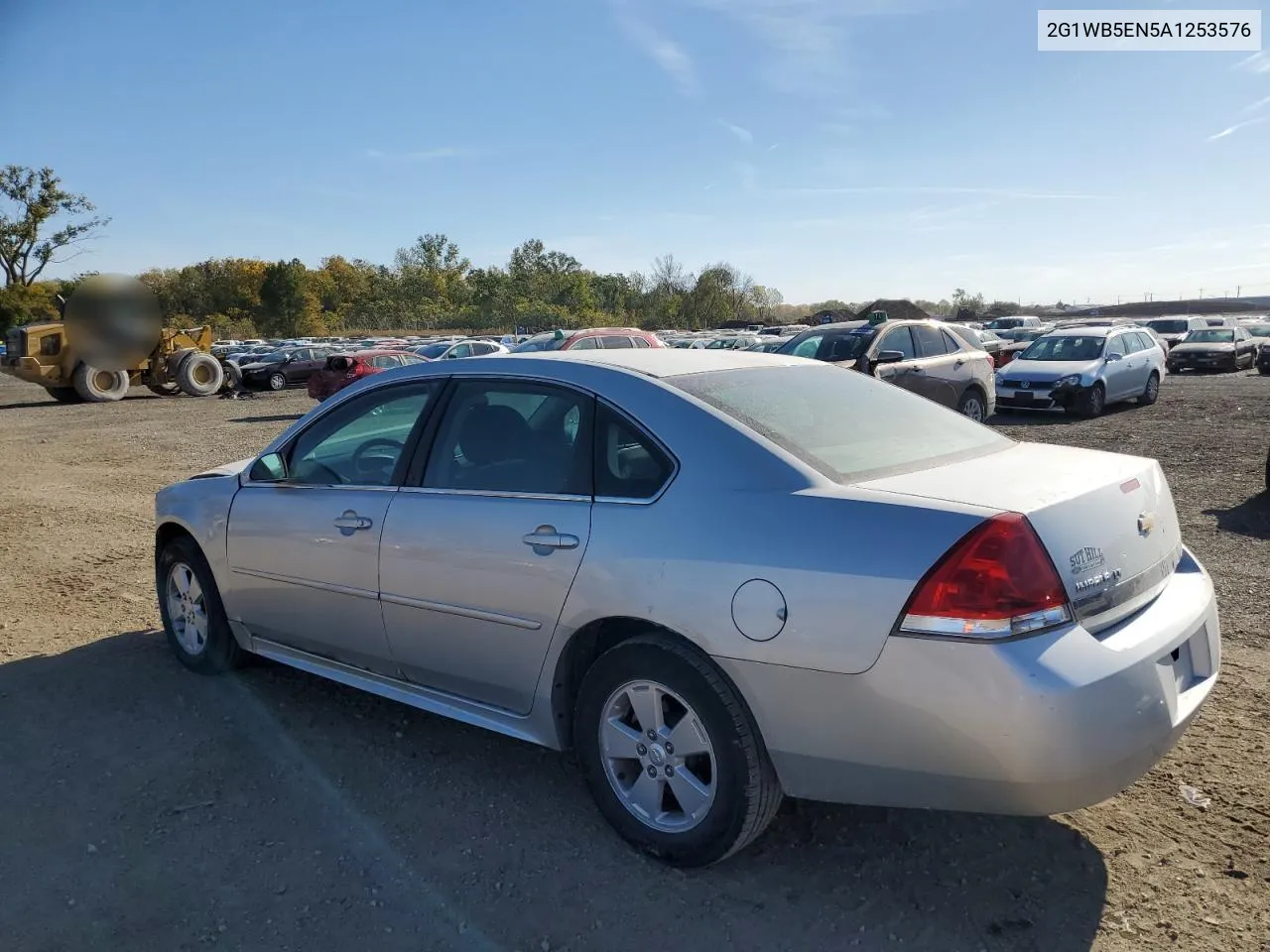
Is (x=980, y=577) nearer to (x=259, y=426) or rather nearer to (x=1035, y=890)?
(x=1035, y=890)

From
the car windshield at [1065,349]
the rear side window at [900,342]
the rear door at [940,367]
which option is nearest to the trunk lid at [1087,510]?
the rear door at [940,367]

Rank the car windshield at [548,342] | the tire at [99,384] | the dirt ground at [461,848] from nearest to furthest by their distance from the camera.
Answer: the dirt ground at [461,848], the car windshield at [548,342], the tire at [99,384]

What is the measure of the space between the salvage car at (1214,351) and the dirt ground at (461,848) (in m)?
27.3

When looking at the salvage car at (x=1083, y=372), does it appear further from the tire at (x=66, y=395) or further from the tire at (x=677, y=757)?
the tire at (x=66, y=395)

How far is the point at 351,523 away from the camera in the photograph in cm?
371

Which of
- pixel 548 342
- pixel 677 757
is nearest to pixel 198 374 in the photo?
pixel 548 342

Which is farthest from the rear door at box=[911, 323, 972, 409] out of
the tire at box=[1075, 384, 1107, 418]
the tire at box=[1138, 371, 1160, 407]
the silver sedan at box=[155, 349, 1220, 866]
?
the silver sedan at box=[155, 349, 1220, 866]

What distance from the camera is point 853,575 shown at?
2.49 meters

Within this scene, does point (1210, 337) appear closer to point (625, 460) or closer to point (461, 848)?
point (625, 460)

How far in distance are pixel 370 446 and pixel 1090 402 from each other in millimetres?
15610

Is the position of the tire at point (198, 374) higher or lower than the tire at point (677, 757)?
higher

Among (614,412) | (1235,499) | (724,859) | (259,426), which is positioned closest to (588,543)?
(614,412)

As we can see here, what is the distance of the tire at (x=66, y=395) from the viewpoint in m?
26.0

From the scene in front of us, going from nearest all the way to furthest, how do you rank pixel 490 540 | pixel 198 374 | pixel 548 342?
pixel 490 540
pixel 548 342
pixel 198 374
